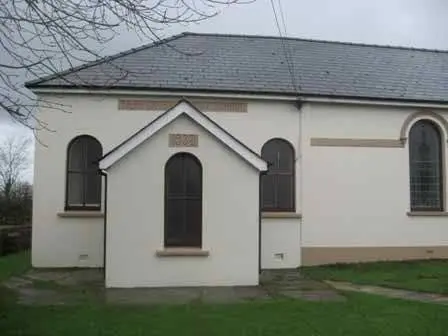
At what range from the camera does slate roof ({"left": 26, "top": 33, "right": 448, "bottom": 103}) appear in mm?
20766

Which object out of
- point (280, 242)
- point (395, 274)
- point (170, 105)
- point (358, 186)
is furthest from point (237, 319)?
point (358, 186)

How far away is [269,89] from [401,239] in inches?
254

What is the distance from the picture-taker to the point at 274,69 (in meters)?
22.4

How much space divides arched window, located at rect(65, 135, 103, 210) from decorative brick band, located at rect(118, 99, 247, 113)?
149 centimetres

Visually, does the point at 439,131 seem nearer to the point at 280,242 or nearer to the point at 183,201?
the point at 280,242

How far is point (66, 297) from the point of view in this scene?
14070 mm

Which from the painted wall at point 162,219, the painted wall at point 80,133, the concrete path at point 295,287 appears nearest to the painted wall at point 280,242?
the painted wall at point 80,133

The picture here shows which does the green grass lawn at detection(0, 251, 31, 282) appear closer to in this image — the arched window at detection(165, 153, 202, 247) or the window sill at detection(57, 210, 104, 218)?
the window sill at detection(57, 210, 104, 218)

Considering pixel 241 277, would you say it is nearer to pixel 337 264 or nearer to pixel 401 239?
pixel 337 264

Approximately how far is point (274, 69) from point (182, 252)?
852cm

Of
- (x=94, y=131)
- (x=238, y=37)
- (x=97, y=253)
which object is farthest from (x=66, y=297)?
(x=238, y=37)

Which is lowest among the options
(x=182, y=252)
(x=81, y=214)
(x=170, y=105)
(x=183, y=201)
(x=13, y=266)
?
(x=13, y=266)

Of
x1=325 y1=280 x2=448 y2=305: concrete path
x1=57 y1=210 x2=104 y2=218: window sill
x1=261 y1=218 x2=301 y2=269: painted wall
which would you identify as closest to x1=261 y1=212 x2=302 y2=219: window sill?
x1=261 y1=218 x2=301 y2=269: painted wall

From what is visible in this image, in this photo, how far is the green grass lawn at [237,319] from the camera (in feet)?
33.1
